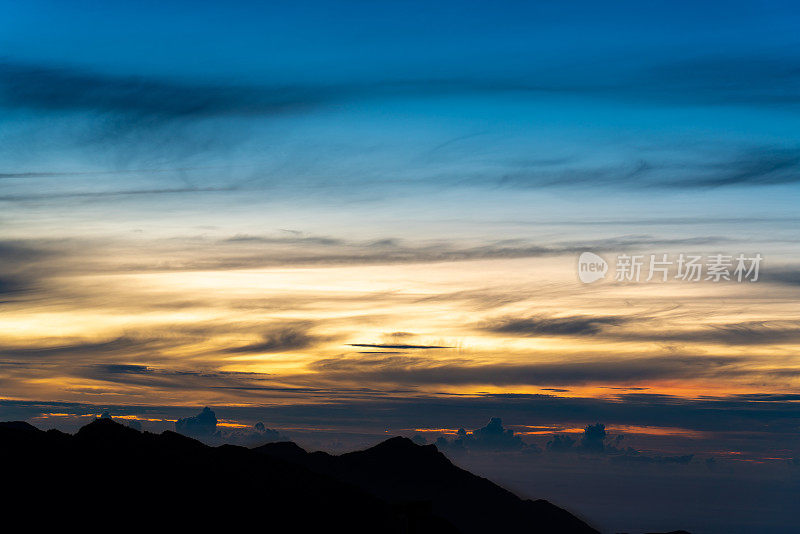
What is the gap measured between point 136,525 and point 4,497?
2972cm

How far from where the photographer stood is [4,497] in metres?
187

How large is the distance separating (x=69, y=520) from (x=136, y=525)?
15.8 meters

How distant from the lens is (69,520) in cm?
18900

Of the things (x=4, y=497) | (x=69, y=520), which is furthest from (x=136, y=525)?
(x=4, y=497)

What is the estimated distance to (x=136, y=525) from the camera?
198 m

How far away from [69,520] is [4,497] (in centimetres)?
1480

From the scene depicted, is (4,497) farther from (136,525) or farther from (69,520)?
(136,525)
